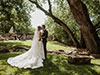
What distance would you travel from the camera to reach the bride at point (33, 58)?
5.84 m

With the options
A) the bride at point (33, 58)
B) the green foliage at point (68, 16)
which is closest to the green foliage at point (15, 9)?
the green foliage at point (68, 16)

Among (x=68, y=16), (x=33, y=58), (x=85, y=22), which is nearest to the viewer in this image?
(x=33, y=58)

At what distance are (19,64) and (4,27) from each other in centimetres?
4161

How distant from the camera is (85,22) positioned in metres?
10.0

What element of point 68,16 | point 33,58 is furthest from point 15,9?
point 33,58

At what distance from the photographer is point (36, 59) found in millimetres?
6156

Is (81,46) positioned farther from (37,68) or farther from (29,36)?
(29,36)

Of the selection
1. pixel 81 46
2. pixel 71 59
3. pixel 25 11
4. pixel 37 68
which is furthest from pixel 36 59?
pixel 25 11

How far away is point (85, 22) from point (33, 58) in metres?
6.16

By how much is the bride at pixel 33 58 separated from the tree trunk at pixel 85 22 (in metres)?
4.40

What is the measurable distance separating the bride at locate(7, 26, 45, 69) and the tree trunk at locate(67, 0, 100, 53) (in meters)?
4.40

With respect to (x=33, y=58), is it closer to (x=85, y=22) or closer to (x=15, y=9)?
(x=85, y=22)

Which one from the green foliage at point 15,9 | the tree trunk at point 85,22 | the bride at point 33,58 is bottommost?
the bride at point 33,58

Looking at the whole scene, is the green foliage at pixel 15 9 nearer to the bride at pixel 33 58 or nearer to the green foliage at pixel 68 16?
the green foliage at pixel 68 16
